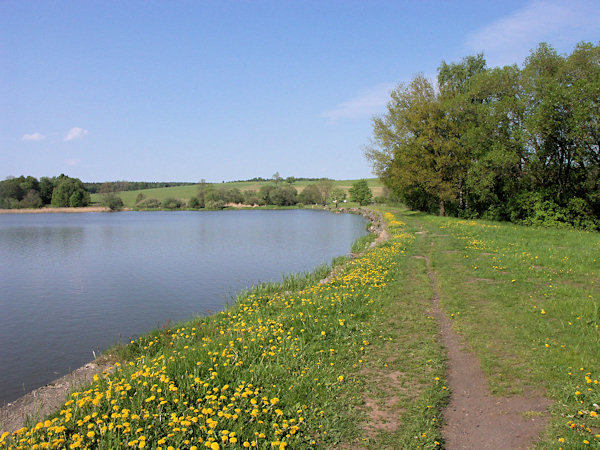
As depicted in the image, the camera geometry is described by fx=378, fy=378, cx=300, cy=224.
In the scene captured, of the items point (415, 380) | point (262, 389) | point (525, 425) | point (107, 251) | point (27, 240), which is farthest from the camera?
point (27, 240)

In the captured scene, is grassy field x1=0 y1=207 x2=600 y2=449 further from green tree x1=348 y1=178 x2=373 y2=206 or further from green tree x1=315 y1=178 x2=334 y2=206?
green tree x1=315 y1=178 x2=334 y2=206

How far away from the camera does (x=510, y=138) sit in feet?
84.9

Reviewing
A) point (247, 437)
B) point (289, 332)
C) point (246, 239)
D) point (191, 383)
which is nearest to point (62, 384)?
point (191, 383)

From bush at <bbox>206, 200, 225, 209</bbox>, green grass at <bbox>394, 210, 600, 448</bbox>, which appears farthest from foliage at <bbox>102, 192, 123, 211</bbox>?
green grass at <bbox>394, 210, 600, 448</bbox>

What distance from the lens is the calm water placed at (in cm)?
990

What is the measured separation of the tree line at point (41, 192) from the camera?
91.2 metres

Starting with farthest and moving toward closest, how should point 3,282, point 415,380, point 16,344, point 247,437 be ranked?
1. point 3,282
2. point 16,344
3. point 415,380
4. point 247,437

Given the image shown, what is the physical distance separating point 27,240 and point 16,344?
2848 cm

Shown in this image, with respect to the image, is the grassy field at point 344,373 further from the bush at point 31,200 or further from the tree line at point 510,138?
the bush at point 31,200

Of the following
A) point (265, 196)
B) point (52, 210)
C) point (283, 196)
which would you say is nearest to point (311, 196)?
point (283, 196)

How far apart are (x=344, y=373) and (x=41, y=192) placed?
375 ft

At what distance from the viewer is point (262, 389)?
5004 millimetres

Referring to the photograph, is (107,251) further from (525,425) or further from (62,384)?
(525,425)

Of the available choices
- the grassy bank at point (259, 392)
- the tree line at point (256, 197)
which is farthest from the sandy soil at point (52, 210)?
the grassy bank at point (259, 392)
